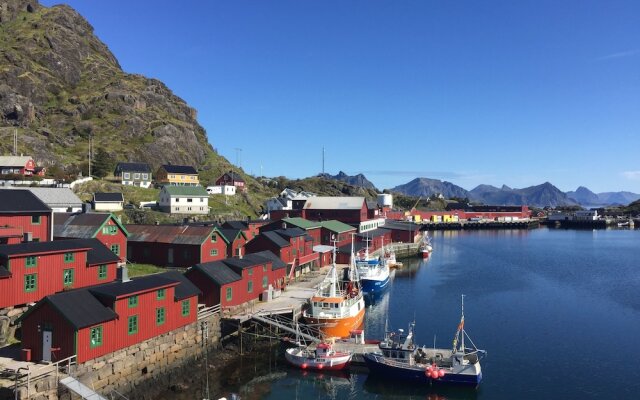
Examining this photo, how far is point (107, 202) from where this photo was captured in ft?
306

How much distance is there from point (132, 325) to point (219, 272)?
37.0 feet

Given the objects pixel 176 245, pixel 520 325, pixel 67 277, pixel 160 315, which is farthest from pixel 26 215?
pixel 520 325

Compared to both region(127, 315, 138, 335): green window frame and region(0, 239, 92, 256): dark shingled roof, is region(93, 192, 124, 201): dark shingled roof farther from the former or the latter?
region(127, 315, 138, 335): green window frame

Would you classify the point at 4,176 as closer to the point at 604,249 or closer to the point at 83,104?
the point at 83,104

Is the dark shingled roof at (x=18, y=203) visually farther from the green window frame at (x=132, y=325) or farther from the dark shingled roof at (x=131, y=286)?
the green window frame at (x=132, y=325)

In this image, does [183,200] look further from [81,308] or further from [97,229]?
Result: [81,308]

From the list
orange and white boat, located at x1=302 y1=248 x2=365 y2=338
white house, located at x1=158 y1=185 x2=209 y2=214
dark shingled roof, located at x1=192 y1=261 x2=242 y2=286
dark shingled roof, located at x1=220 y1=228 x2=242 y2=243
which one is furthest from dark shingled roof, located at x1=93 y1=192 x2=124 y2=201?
orange and white boat, located at x1=302 y1=248 x2=365 y2=338

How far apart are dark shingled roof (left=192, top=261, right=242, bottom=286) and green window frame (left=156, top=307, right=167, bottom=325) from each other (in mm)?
6727

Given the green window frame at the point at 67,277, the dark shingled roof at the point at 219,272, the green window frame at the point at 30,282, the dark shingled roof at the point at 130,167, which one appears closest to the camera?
the green window frame at the point at 30,282

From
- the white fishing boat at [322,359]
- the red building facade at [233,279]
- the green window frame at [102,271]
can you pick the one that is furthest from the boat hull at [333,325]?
the green window frame at [102,271]

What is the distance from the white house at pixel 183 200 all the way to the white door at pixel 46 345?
7550 cm

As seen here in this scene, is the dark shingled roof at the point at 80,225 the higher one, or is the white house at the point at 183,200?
the white house at the point at 183,200

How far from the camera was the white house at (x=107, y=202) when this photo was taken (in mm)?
92375

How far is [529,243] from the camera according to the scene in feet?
442
